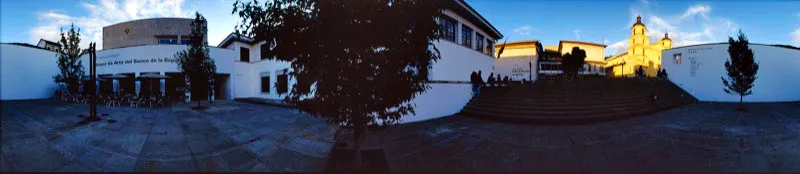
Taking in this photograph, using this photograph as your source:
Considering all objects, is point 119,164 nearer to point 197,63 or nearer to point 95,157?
point 95,157

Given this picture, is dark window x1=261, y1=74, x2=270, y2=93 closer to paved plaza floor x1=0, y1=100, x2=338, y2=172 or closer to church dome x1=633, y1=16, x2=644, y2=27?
paved plaza floor x1=0, y1=100, x2=338, y2=172

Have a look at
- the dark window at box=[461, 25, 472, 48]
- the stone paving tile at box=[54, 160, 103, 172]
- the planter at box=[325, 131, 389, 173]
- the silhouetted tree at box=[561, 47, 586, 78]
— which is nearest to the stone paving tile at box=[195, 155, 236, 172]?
the stone paving tile at box=[54, 160, 103, 172]

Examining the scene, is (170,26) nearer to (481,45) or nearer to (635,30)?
(481,45)

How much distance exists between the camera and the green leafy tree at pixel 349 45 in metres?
3.54

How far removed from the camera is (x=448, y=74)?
1251cm

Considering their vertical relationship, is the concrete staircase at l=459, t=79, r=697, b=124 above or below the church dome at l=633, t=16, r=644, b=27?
below

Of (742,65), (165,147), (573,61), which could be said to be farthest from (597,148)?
(573,61)

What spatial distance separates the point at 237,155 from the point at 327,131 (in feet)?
8.35

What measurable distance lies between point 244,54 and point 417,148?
21.9 metres

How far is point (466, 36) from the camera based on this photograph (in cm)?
1580

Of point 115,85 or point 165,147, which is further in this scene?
point 115,85

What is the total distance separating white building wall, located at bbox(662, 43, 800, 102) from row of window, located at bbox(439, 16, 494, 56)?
14.9 metres

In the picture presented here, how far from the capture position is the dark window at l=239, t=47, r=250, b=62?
74.0ft

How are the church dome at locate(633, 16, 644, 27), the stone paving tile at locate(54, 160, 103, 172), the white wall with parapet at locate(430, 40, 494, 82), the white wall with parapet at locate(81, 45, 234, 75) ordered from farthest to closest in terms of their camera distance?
the church dome at locate(633, 16, 644, 27) → the white wall with parapet at locate(81, 45, 234, 75) → the white wall with parapet at locate(430, 40, 494, 82) → the stone paving tile at locate(54, 160, 103, 172)
